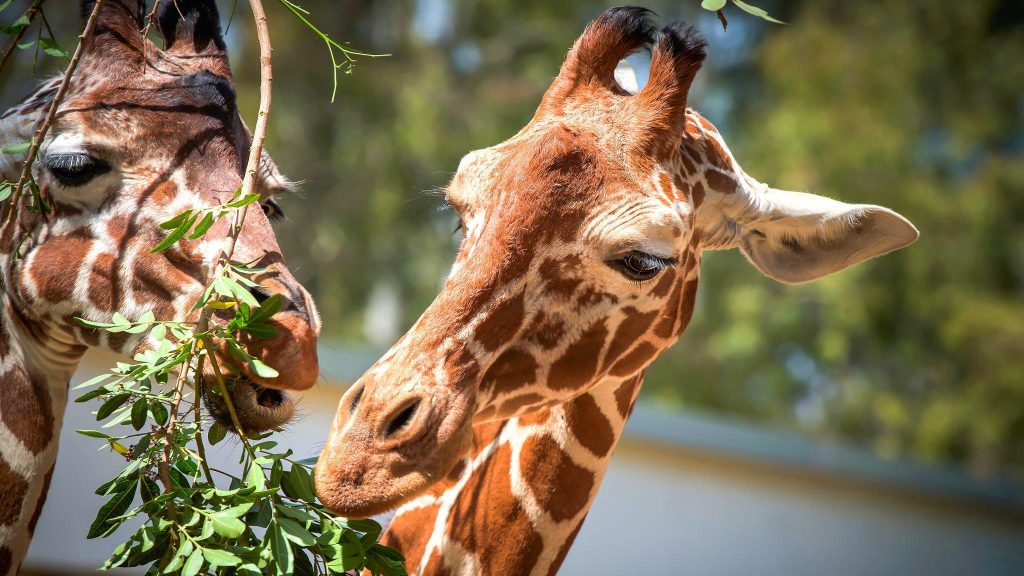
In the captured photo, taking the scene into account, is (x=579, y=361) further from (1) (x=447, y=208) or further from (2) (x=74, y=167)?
(2) (x=74, y=167)

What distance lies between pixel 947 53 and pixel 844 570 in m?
13.6

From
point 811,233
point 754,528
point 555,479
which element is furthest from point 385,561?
point 754,528

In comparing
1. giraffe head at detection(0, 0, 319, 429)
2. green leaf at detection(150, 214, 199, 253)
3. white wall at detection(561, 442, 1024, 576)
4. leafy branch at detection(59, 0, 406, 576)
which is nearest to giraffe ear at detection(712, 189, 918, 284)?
giraffe head at detection(0, 0, 319, 429)

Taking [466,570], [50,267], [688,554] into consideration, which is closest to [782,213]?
[466,570]

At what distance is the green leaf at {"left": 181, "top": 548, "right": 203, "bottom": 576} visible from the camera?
2213 millimetres

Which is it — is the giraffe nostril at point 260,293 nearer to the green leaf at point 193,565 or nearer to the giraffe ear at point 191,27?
the green leaf at point 193,565

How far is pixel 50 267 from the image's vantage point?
9.49 feet

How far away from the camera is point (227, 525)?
2248 millimetres

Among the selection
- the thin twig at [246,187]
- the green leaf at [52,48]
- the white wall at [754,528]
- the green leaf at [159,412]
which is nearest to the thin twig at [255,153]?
the thin twig at [246,187]

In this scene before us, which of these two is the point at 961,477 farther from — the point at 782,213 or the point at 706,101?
the point at 706,101

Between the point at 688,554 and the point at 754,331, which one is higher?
the point at 754,331

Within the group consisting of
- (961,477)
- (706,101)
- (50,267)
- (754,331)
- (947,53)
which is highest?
(947,53)

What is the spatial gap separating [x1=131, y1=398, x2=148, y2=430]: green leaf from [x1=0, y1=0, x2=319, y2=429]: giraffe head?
0.27 metres

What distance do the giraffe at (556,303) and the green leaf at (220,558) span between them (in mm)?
255
